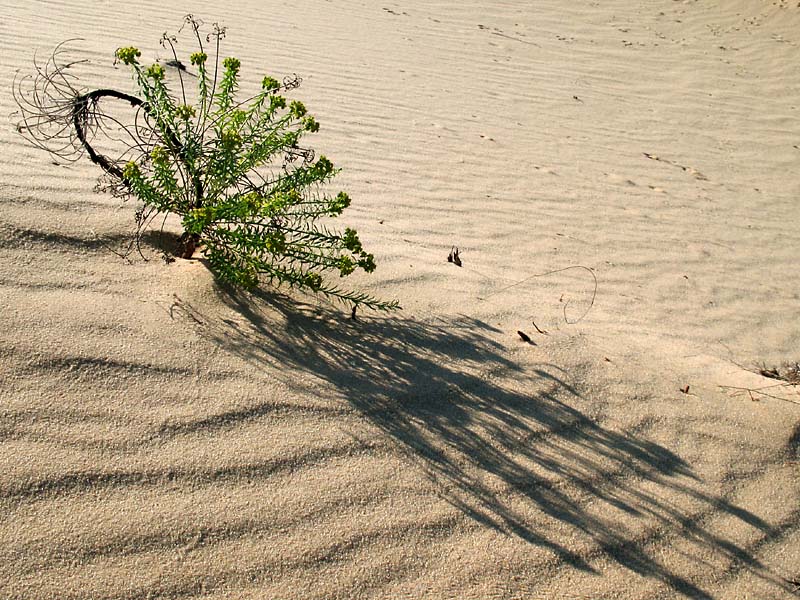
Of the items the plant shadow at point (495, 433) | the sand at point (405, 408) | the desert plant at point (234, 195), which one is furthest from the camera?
the desert plant at point (234, 195)

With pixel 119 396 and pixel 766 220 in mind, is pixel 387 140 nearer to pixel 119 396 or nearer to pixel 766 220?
pixel 766 220

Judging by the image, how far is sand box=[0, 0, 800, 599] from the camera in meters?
2.03

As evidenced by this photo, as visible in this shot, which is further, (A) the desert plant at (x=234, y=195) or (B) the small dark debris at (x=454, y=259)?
(B) the small dark debris at (x=454, y=259)

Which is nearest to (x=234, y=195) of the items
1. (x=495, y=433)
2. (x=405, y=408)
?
(x=405, y=408)

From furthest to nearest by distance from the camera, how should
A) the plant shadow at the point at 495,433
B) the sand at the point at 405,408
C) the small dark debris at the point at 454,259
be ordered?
1. the small dark debris at the point at 454,259
2. the plant shadow at the point at 495,433
3. the sand at the point at 405,408

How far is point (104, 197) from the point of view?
3.43 m

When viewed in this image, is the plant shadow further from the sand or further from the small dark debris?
the small dark debris

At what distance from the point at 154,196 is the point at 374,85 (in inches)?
186

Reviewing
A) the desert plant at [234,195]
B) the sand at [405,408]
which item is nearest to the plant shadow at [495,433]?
the sand at [405,408]

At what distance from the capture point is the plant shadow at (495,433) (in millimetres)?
2355

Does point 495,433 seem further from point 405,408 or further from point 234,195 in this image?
point 234,195

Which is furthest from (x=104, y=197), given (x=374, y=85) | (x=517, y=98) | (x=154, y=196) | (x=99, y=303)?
(x=517, y=98)

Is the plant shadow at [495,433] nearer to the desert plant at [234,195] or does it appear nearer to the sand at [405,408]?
the sand at [405,408]

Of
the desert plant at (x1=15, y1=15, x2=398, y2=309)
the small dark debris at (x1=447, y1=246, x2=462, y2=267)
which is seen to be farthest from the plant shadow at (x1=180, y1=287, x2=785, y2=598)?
the small dark debris at (x1=447, y1=246, x2=462, y2=267)
